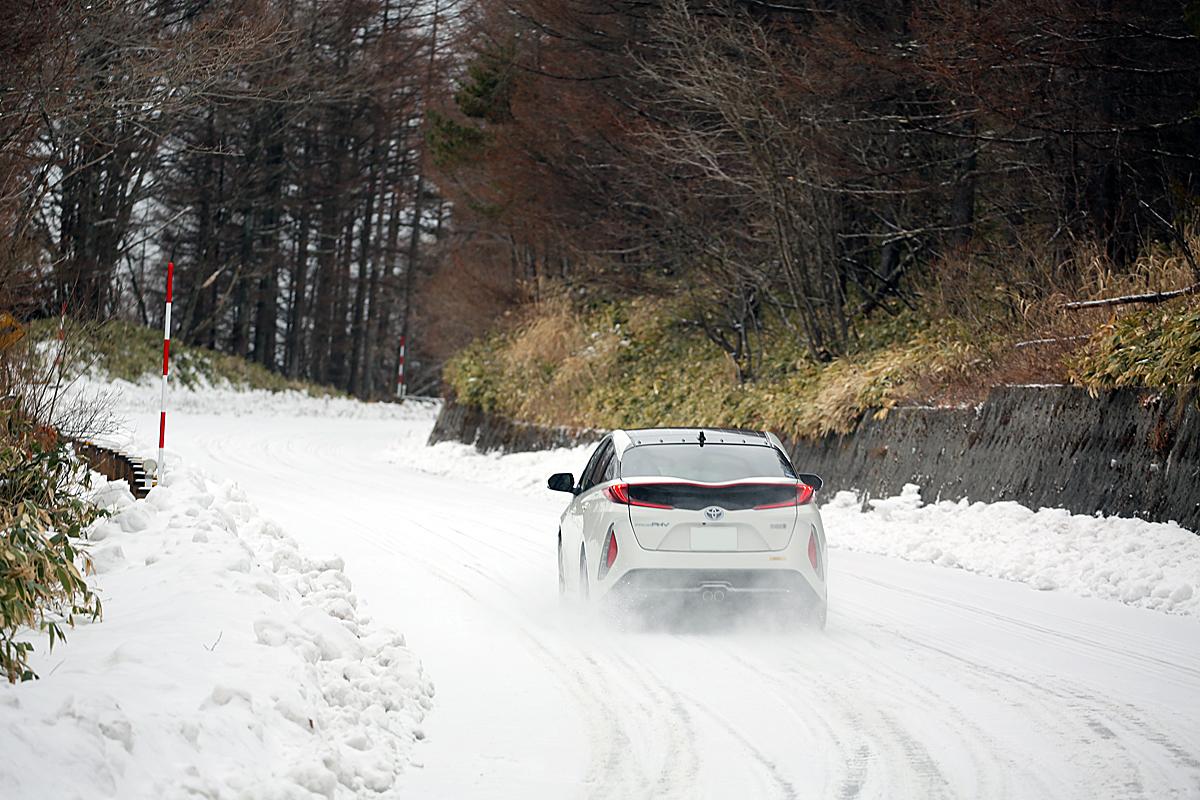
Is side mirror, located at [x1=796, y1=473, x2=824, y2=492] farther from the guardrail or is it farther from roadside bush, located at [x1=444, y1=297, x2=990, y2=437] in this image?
roadside bush, located at [x1=444, y1=297, x2=990, y2=437]

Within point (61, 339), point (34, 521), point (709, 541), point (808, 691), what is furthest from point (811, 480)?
point (61, 339)

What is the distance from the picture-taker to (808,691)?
25.9 feet

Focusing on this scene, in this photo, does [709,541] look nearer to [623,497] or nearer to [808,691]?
[623,497]

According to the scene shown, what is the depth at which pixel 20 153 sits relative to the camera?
12.9 meters

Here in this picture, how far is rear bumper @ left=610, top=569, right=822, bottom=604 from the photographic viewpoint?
9625mm

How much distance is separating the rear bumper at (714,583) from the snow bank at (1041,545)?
3.44 metres

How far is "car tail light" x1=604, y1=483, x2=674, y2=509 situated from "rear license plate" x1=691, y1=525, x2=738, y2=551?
11.3 inches

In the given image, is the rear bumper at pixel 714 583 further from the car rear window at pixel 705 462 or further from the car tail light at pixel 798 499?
the car rear window at pixel 705 462

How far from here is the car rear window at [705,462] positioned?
10.3 meters

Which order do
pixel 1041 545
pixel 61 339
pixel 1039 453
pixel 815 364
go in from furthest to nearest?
1. pixel 815 364
2. pixel 1039 453
3. pixel 1041 545
4. pixel 61 339

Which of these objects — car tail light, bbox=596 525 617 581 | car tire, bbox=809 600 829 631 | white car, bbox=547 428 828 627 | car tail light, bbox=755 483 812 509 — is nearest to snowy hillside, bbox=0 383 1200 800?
car tire, bbox=809 600 829 631

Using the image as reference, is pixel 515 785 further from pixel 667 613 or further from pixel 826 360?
pixel 826 360

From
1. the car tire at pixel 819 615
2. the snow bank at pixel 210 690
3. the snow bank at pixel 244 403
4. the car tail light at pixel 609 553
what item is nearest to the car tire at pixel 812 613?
the car tire at pixel 819 615

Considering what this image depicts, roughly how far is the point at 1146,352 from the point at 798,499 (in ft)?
17.5
